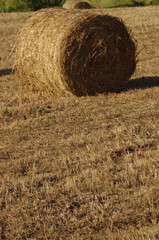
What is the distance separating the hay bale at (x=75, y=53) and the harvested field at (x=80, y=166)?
1.09 feet

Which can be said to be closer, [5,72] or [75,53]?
[75,53]

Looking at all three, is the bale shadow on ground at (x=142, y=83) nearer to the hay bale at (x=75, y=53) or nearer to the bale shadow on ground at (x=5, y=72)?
the hay bale at (x=75, y=53)

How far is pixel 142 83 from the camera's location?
374 inches

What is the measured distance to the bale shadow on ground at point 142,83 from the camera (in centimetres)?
919

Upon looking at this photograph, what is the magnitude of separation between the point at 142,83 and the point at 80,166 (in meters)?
4.84

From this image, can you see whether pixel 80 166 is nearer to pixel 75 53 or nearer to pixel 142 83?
pixel 75 53

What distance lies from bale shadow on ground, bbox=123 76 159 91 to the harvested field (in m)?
0.31

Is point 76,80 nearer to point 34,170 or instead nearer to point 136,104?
point 136,104

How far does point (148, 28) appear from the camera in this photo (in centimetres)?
1898

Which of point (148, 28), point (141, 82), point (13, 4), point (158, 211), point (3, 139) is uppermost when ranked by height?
point (158, 211)

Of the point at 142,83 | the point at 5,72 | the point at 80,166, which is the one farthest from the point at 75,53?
the point at 5,72

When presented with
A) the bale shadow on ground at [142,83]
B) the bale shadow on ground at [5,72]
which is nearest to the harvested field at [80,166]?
the bale shadow on ground at [142,83]

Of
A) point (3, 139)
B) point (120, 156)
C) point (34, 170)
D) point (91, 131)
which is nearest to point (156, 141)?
point (120, 156)

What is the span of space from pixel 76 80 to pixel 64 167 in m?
3.60
